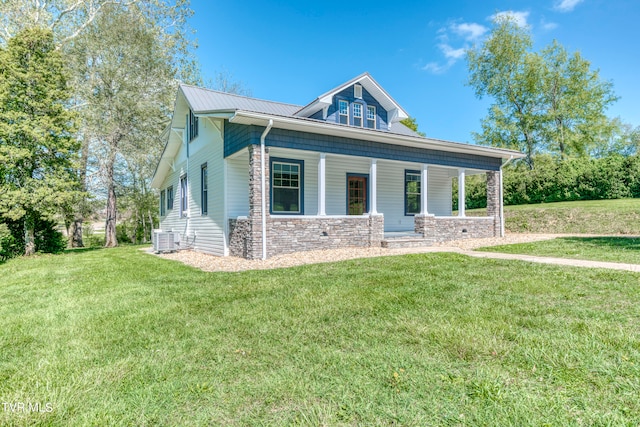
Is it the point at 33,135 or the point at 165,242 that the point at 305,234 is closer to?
the point at 165,242

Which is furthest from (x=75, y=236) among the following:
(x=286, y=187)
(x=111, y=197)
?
(x=286, y=187)

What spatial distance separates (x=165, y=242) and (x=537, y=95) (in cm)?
3015

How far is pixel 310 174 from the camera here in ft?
37.6

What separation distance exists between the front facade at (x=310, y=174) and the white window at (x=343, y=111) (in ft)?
0.15

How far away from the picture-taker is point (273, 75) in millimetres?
26453

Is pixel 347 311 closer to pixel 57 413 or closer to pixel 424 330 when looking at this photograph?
pixel 424 330

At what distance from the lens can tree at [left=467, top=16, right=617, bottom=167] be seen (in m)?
26.2

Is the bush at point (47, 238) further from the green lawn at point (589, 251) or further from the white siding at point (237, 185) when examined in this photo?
the green lawn at point (589, 251)

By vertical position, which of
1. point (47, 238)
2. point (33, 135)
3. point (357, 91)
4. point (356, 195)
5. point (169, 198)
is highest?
point (357, 91)

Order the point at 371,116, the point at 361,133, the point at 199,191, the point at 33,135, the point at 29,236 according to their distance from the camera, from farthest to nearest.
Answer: the point at 371,116
the point at 199,191
the point at 29,236
the point at 33,135
the point at 361,133

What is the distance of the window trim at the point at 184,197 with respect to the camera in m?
13.3

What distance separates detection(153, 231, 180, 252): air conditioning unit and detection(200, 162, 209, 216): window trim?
1488mm

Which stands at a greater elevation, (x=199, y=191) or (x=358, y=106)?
(x=358, y=106)

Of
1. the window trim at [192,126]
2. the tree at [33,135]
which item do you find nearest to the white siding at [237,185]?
the window trim at [192,126]
